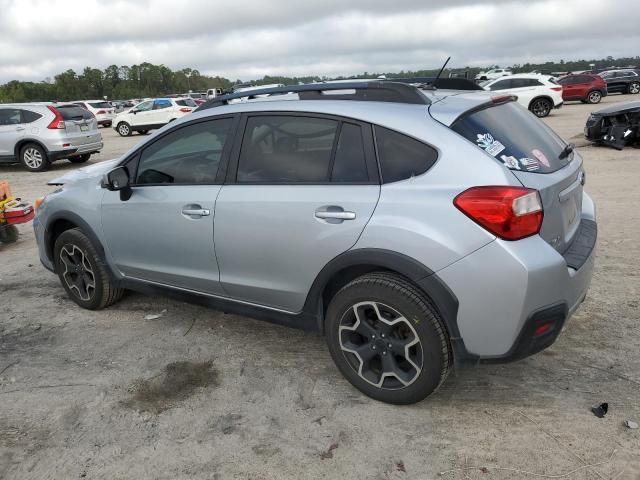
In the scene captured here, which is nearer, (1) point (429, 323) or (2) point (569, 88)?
(1) point (429, 323)

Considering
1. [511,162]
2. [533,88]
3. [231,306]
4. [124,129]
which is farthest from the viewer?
[124,129]

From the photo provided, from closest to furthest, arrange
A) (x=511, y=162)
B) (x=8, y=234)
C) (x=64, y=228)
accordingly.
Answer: (x=511, y=162) → (x=64, y=228) → (x=8, y=234)

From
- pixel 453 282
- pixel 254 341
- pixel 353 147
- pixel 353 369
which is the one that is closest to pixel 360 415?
pixel 353 369

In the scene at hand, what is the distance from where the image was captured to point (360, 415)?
2.93 meters

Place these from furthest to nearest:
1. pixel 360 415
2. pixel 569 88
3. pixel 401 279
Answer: pixel 569 88
pixel 360 415
pixel 401 279

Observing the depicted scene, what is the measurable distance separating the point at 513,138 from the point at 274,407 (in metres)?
1.98

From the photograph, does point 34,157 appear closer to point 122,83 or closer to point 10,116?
point 10,116

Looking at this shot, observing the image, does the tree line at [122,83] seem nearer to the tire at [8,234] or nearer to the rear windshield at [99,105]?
the rear windshield at [99,105]

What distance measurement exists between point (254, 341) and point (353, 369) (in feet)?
3.42

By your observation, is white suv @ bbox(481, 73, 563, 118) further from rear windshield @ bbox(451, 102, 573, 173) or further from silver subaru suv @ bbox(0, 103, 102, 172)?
rear windshield @ bbox(451, 102, 573, 173)

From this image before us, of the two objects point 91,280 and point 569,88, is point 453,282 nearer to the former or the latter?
point 91,280

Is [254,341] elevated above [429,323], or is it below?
below

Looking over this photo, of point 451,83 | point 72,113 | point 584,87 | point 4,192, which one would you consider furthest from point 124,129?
point 584,87

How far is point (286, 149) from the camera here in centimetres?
323
